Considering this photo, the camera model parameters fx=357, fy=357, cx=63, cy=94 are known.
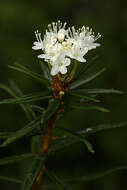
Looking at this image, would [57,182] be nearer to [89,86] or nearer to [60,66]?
[60,66]

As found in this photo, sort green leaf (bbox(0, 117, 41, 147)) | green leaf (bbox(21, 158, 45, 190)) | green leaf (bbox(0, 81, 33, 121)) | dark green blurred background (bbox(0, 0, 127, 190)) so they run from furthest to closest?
dark green blurred background (bbox(0, 0, 127, 190)), green leaf (bbox(0, 81, 33, 121)), green leaf (bbox(21, 158, 45, 190)), green leaf (bbox(0, 117, 41, 147))

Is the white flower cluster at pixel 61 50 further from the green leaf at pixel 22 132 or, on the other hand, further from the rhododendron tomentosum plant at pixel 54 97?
the green leaf at pixel 22 132

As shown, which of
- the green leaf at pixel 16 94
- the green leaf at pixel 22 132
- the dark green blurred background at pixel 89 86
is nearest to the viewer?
the green leaf at pixel 22 132

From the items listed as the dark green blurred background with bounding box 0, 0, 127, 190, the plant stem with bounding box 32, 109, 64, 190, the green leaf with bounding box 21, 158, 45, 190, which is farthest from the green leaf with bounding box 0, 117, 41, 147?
the dark green blurred background with bounding box 0, 0, 127, 190

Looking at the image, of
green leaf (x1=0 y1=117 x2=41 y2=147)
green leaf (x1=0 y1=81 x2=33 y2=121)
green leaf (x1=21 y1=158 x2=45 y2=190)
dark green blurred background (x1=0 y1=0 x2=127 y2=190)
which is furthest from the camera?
dark green blurred background (x1=0 y1=0 x2=127 y2=190)

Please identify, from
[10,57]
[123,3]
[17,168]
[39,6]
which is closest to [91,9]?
[123,3]

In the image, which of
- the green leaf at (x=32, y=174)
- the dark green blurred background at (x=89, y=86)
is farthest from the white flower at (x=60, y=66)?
the dark green blurred background at (x=89, y=86)

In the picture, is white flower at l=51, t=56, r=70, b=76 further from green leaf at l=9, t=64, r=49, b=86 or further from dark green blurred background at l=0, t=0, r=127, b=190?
dark green blurred background at l=0, t=0, r=127, b=190

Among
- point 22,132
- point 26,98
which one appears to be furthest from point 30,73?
point 22,132
